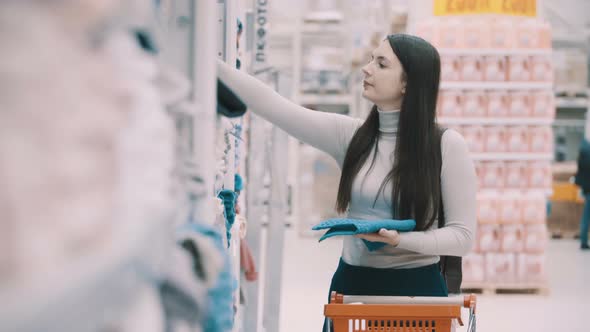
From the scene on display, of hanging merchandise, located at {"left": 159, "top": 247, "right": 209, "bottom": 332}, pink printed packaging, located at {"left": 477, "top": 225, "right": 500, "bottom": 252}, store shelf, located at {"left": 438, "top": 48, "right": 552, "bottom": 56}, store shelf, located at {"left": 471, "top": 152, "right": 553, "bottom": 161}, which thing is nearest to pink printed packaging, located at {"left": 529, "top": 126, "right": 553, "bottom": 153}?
store shelf, located at {"left": 471, "top": 152, "right": 553, "bottom": 161}

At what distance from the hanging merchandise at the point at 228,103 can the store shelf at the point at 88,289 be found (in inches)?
35.9

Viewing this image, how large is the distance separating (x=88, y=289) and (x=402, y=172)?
1.93 m

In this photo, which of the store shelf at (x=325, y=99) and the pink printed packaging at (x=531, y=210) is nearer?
the pink printed packaging at (x=531, y=210)

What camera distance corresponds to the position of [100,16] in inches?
24.1

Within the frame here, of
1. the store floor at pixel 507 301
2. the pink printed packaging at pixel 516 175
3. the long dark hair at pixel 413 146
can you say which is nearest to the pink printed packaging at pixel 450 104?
the pink printed packaging at pixel 516 175

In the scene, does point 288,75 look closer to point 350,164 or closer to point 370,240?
point 350,164

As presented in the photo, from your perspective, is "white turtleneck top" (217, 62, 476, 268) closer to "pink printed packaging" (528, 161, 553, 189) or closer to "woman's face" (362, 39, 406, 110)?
"woman's face" (362, 39, 406, 110)

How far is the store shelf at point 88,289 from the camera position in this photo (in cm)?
51

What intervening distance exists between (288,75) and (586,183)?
7057 millimetres

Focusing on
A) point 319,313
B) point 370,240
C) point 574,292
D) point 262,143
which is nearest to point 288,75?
point 262,143

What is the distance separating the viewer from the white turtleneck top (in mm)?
2373

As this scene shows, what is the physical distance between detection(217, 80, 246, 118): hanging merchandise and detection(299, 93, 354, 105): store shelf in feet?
33.7

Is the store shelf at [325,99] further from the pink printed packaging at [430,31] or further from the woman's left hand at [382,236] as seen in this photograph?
the woman's left hand at [382,236]

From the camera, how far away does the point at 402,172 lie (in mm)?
2451
